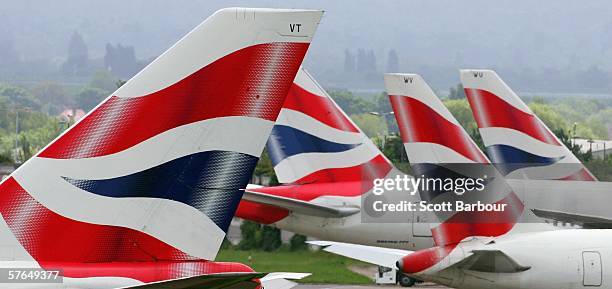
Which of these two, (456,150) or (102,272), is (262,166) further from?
(102,272)

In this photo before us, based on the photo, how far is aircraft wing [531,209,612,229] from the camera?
85.3ft

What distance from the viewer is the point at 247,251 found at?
48719 millimetres

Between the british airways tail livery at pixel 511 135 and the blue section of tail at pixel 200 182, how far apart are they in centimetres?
1873

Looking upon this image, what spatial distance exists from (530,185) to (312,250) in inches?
Result: 800

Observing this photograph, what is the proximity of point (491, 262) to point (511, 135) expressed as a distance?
34.2 feet

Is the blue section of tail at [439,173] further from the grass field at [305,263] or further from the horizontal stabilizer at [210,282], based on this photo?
the grass field at [305,263]

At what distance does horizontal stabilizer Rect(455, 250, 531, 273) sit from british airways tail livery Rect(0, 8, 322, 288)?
29.7 feet

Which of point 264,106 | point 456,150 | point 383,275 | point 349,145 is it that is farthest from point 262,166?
point 264,106

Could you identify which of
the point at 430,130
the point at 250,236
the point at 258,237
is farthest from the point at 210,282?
the point at 250,236

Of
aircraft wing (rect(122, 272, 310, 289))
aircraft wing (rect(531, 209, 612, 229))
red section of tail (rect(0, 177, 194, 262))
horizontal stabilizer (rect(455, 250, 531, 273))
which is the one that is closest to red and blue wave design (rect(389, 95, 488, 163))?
horizontal stabilizer (rect(455, 250, 531, 273))

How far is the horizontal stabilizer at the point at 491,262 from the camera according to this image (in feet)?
69.4

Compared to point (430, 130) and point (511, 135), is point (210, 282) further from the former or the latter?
point (511, 135)

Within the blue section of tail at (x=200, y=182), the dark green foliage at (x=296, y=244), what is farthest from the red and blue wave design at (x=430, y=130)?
the dark green foliage at (x=296, y=244)

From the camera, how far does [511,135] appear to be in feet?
102
